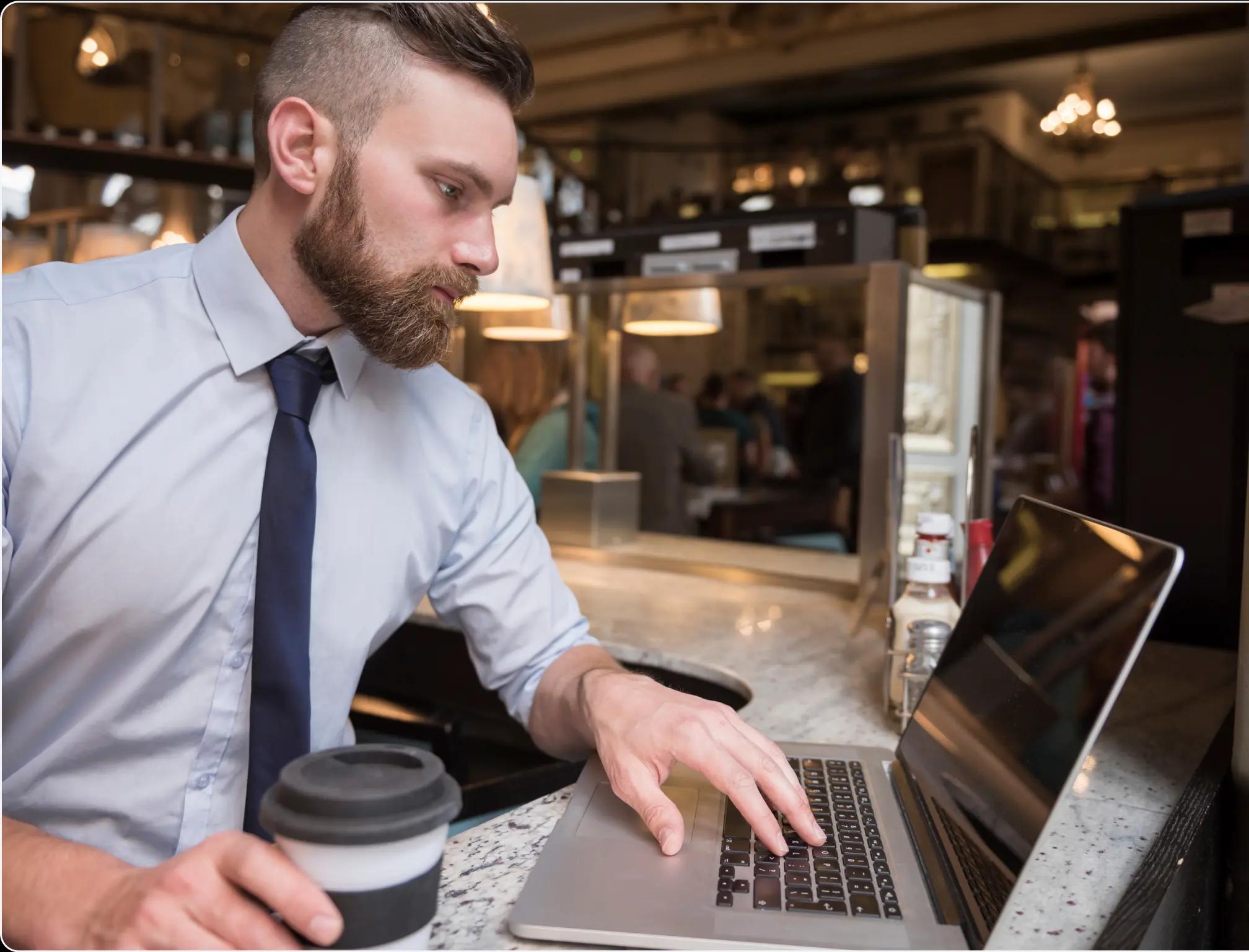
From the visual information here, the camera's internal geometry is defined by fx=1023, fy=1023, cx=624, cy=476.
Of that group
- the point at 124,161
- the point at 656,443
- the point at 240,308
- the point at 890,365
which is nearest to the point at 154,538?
the point at 240,308

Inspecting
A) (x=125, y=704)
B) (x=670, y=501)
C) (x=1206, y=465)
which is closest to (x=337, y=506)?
(x=125, y=704)

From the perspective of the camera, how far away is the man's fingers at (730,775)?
2.32ft

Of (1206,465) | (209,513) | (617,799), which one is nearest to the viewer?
(617,799)

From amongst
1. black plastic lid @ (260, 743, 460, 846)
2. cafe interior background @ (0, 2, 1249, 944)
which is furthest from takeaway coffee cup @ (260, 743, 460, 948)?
cafe interior background @ (0, 2, 1249, 944)

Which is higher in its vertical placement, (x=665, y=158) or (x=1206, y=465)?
(x=665, y=158)

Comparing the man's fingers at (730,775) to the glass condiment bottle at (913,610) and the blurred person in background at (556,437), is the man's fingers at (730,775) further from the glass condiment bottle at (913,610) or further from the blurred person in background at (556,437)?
the blurred person in background at (556,437)

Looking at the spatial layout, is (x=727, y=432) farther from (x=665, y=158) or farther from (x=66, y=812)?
(x=665, y=158)

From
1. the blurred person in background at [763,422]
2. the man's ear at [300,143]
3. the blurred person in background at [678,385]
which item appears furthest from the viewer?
the blurred person in background at [763,422]

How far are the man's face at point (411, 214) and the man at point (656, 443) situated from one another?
5.25ft

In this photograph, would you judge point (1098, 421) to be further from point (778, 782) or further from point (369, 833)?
point (369, 833)

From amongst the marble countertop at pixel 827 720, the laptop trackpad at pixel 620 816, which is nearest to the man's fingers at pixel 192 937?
the marble countertop at pixel 827 720

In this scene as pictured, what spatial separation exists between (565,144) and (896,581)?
6.85m

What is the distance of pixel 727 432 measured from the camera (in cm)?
412

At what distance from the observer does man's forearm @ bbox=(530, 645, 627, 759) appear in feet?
3.18
